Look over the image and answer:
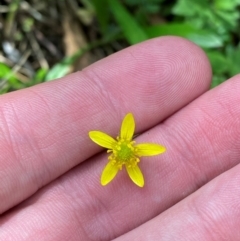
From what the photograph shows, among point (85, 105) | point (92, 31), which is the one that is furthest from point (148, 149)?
point (92, 31)

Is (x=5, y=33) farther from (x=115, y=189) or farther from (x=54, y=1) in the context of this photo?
(x=115, y=189)

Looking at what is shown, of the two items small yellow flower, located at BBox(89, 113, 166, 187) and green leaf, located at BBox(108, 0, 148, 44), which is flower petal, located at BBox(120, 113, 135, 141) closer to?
small yellow flower, located at BBox(89, 113, 166, 187)

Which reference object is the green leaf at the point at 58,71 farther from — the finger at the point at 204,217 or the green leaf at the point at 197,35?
the finger at the point at 204,217

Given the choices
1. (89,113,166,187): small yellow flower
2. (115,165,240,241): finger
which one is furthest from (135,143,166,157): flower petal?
(115,165,240,241): finger

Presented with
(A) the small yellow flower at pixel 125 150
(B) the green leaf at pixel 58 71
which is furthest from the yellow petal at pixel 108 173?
(B) the green leaf at pixel 58 71

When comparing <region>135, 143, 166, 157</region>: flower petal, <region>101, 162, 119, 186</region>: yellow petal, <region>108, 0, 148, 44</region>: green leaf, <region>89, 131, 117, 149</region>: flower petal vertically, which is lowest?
<region>101, 162, 119, 186</region>: yellow petal

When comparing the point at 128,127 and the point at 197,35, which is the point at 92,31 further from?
the point at 128,127

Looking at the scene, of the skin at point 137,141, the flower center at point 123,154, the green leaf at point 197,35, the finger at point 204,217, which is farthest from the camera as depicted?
the green leaf at point 197,35

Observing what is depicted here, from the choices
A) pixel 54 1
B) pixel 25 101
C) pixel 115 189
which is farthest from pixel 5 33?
pixel 115 189
